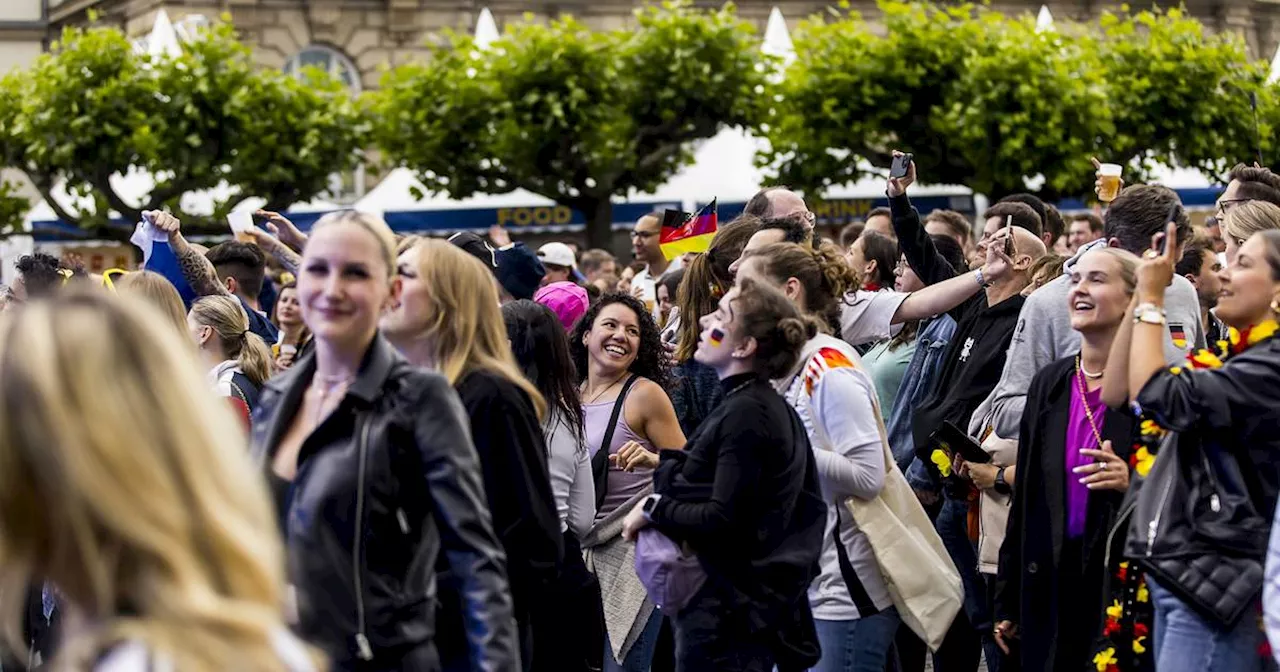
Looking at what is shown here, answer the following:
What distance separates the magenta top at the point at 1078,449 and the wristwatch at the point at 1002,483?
0.76 metres

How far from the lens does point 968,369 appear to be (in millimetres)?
7945

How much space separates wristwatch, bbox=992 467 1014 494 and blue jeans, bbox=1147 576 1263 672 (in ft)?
5.46

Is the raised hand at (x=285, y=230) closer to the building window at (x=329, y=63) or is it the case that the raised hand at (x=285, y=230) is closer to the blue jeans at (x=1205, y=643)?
the blue jeans at (x=1205, y=643)

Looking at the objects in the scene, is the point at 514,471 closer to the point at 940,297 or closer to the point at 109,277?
the point at 940,297

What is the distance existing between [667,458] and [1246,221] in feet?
8.41

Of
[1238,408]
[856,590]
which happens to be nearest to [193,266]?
[856,590]

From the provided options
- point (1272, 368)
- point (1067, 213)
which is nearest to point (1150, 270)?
point (1272, 368)

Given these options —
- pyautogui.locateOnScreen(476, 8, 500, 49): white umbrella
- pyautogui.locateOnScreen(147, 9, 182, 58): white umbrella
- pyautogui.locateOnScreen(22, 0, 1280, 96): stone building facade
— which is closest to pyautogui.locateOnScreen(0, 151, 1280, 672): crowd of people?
pyautogui.locateOnScreen(476, 8, 500, 49): white umbrella

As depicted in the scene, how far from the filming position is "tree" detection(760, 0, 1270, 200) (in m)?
22.1

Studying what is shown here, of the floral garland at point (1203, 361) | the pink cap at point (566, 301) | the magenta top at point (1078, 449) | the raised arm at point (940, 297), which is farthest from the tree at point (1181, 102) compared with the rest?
the floral garland at point (1203, 361)

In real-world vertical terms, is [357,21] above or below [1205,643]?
below

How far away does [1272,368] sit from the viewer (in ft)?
17.6

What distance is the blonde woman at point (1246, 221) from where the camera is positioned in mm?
7129

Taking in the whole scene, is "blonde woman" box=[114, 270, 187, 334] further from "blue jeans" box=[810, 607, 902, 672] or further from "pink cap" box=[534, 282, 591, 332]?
"blue jeans" box=[810, 607, 902, 672]
